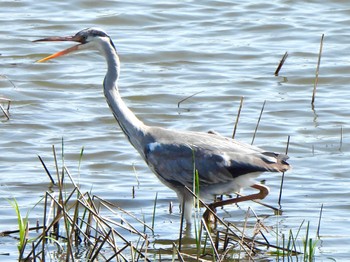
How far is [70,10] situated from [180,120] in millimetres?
5009

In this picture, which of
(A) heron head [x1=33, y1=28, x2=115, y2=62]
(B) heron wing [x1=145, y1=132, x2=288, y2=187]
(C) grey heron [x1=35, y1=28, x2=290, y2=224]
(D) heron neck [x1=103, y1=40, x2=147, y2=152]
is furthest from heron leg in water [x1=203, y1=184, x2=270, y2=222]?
(A) heron head [x1=33, y1=28, x2=115, y2=62]

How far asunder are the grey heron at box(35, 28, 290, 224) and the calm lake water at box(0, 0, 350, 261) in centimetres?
39

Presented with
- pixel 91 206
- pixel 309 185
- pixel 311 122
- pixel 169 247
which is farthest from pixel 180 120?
pixel 91 206

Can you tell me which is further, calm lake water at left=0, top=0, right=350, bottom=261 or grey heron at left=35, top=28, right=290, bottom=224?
calm lake water at left=0, top=0, right=350, bottom=261

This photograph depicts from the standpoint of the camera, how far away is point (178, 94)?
1236 centimetres

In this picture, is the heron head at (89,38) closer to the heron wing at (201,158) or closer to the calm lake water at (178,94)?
the heron wing at (201,158)

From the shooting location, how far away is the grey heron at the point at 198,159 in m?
8.07

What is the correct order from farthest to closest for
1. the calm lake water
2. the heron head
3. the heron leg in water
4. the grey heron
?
the calm lake water
the heron head
the heron leg in water
the grey heron

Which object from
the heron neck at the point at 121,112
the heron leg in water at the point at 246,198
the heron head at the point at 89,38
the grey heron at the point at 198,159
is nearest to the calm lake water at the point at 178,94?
the heron leg in water at the point at 246,198

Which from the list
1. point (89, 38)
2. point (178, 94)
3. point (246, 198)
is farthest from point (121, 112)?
point (178, 94)

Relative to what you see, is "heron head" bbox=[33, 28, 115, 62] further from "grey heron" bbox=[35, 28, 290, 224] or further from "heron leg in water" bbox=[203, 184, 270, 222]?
"heron leg in water" bbox=[203, 184, 270, 222]

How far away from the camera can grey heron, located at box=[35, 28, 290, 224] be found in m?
8.07

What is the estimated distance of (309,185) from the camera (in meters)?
9.50

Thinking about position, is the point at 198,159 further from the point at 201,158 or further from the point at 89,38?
the point at 89,38
